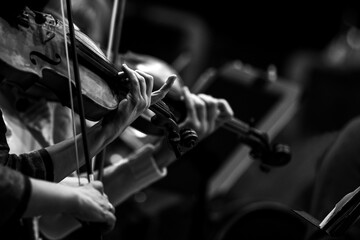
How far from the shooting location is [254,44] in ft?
16.9

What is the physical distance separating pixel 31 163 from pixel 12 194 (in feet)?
0.92

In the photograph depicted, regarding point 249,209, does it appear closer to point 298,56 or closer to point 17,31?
point 17,31

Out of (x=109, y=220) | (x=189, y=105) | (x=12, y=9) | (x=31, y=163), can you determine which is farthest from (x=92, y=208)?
(x=189, y=105)

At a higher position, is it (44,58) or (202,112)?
(44,58)

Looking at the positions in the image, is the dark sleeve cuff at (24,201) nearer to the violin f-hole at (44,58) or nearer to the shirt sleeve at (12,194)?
the shirt sleeve at (12,194)

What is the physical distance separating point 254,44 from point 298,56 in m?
0.41

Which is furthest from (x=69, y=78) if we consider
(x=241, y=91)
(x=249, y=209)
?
(x=241, y=91)

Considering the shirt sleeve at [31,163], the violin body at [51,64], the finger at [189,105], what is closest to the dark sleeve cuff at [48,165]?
the shirt sleeve at [31,163]

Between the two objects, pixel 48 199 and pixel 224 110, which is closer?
pixel 48 199

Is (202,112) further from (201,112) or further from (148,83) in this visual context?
(148,83)

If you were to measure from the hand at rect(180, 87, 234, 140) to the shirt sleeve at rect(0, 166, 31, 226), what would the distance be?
2.22ft

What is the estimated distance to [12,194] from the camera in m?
0.85

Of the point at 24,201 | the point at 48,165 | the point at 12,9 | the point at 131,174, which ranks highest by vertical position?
the point at 12,9

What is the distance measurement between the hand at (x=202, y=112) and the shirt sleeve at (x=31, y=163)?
440 millimetres
